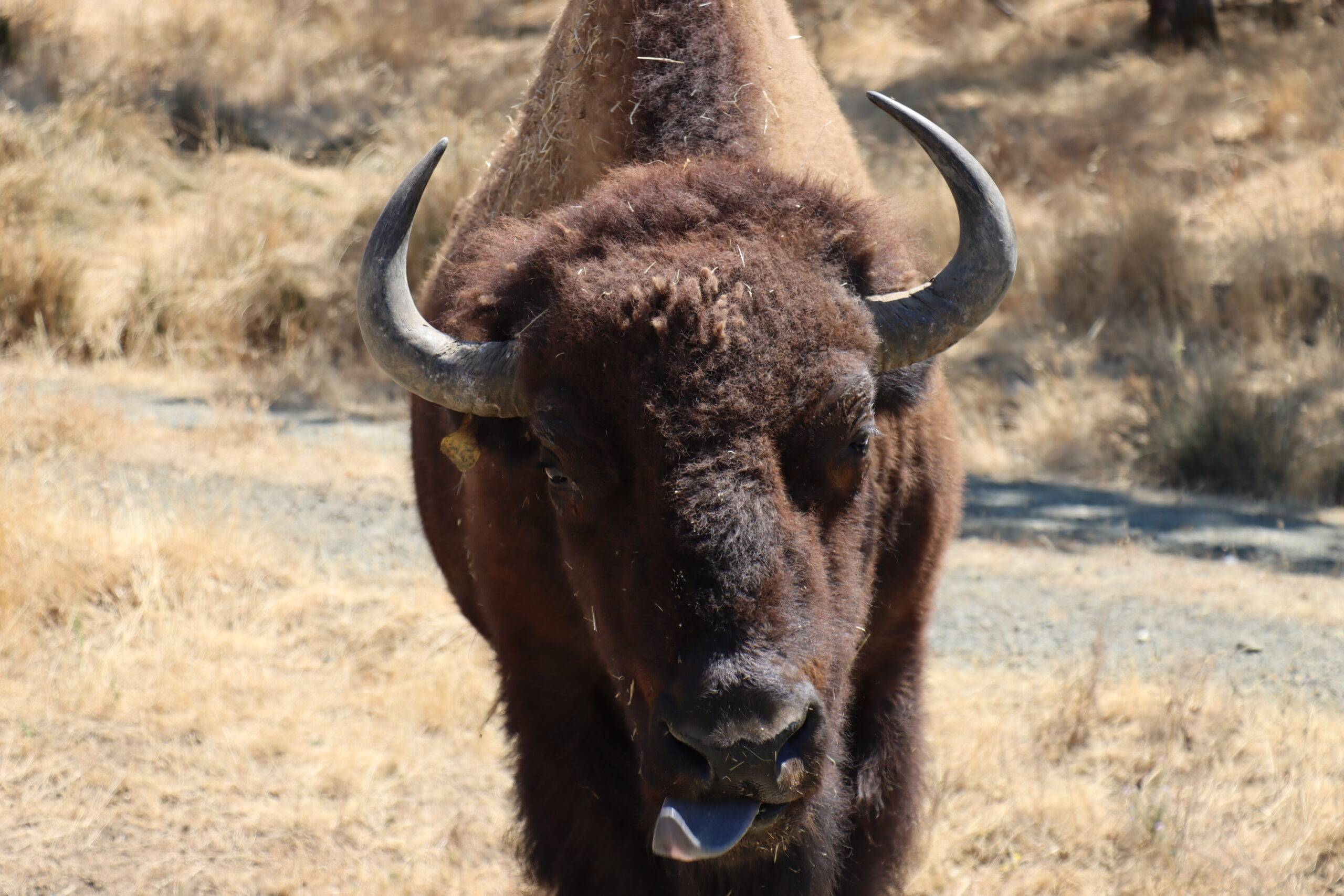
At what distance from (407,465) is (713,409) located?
6596 mm

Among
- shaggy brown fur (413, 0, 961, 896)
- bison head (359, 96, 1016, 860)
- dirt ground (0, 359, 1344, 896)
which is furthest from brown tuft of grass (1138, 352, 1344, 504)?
bison head (359, 96, 1016, 860)

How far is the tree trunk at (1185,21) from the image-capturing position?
16391 mm

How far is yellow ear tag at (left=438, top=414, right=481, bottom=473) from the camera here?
322cm

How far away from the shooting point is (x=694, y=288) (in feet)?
8.96

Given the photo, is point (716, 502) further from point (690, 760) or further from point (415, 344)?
point (415, 344)

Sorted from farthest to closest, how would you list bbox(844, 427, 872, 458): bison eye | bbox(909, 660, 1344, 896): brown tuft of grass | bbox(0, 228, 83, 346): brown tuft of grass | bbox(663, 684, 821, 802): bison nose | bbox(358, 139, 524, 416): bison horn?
1. bbox(0, 228, 83, 346): brown tuft of grass
2. bbox(909, 660, 1344, 896): brown tuft of grass
3. bbox(358, 139, 524, 416): bison horn
4. bbox(844, 427, 872, 458): bison eye
5. bbox(663, 684, 821, 802): bison nose

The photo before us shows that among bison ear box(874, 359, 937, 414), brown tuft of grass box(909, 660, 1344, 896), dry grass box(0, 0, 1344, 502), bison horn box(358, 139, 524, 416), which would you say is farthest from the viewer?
dry grass box(0, 0, 1344, 502)

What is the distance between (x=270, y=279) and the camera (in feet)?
41.8

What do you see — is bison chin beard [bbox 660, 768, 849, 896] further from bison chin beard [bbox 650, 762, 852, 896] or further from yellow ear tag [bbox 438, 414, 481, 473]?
yellow ear tag [bbox 438, 414, 481, 473]

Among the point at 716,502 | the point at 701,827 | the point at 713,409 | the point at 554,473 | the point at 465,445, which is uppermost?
the point at 713,409

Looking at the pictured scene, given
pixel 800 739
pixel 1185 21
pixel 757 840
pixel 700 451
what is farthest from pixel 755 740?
pixel 1185 21

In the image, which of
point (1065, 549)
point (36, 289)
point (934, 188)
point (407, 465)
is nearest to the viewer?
point (1065, 549)

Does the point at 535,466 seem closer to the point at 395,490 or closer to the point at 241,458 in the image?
the point at 395,490

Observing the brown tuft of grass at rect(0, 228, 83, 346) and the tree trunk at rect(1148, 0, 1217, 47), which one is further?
the tree trunk at rect(1148, 0, 1217, 47)
